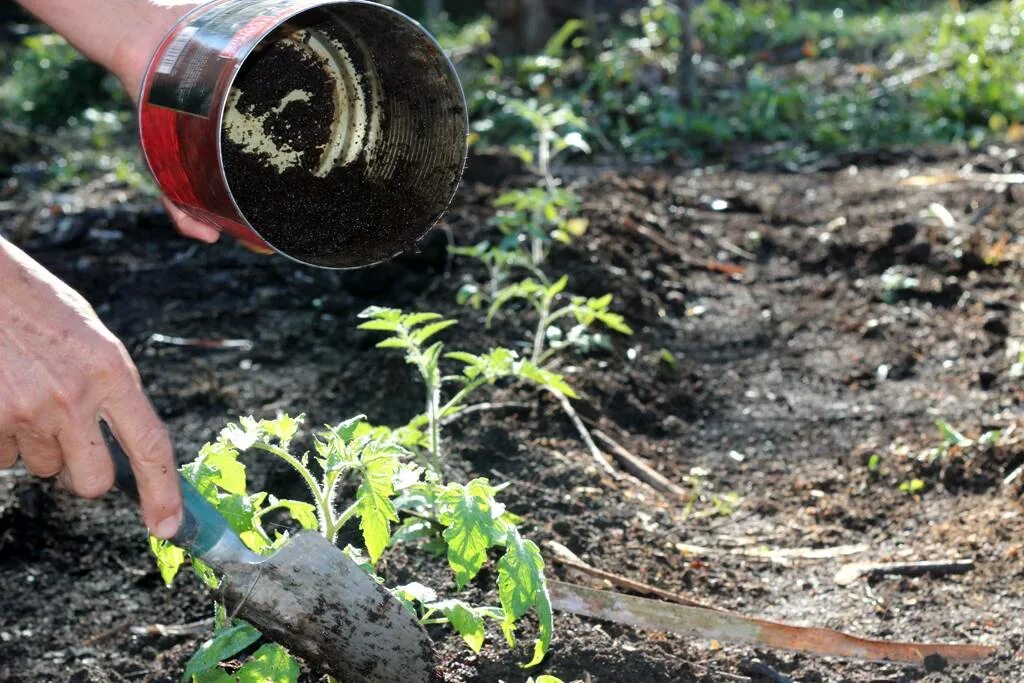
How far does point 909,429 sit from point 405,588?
2083 millimetres

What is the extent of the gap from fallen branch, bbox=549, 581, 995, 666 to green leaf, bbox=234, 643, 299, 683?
2.25 feet

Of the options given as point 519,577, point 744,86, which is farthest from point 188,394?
point 744,86

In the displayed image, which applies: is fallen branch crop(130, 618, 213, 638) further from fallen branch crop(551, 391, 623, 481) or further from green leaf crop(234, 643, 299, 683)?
fallen branch crop(551, 391, 623, 481)

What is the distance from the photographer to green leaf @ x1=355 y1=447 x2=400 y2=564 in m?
2.02

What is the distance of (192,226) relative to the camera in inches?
90.5

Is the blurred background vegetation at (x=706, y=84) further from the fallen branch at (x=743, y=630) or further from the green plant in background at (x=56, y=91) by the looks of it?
the fallen branch at (x=743, y=630)

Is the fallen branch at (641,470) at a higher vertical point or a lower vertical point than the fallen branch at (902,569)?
lower

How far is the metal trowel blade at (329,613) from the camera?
2.00 meters

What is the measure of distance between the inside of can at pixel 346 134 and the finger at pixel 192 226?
3.5 inches

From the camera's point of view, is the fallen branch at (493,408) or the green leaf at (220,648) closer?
the green leaf at (220,648)

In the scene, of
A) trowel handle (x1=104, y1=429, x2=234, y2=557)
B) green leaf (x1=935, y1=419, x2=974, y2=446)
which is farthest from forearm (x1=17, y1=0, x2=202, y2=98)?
green leaf (x1=935, y1=419, x2=974, y2=446)

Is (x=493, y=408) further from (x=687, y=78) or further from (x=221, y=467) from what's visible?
(x=687, y=78)

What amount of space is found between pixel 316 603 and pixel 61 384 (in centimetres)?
61

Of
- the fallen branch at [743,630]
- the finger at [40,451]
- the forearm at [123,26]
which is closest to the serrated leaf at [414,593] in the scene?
the fallen branch at [743,630]
